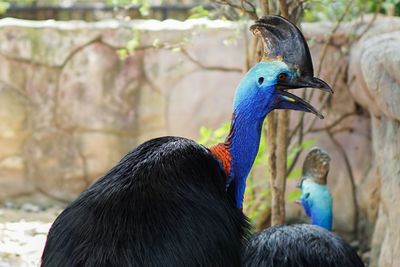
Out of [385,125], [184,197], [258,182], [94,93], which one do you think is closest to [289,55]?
[184,197]

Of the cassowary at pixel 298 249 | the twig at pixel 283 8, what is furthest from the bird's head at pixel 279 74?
the twig at pixel 283 8

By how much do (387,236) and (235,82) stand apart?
142 centimetres

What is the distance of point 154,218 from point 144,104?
277 centimetres

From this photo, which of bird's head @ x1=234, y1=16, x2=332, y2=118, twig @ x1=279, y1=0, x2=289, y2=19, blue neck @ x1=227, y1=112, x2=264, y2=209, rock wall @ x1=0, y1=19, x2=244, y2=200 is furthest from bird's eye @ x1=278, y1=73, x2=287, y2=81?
rock wall @ x1=0, y1=19, x2=244, y2=200

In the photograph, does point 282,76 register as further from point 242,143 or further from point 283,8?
point 283,8

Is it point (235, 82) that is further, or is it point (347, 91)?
point (235, 82)

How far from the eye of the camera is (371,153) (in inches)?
155

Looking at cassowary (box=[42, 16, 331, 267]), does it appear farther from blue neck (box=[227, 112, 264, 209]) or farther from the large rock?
the large rock

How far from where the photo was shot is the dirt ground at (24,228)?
136 inches

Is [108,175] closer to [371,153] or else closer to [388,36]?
[388,36]

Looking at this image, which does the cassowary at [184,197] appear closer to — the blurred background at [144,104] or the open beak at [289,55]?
the open beak at [289,55]

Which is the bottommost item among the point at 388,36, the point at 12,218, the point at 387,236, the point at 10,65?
the point at 12,218

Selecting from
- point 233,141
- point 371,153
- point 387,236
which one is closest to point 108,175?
point 233,141

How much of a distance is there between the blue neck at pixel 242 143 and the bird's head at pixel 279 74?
0.02 meters
